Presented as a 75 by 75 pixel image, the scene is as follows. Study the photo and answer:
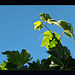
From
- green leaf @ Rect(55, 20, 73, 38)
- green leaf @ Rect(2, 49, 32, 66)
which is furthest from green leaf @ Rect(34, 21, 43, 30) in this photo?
green leaf @ Rect(2, 49, 32, 66)

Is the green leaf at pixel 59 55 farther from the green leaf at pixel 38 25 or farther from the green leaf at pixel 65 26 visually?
the green leaf at pixel 38 25

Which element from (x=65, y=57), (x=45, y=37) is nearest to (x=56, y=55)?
(x=65, y=57)

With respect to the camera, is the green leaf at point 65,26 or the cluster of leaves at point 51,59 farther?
the green leaf at point 65,26

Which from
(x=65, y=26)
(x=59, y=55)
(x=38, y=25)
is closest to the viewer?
(x=59, y=55)

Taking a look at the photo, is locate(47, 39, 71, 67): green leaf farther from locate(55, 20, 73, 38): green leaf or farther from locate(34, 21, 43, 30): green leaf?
locate(34, 21, 43, 30): green leaf

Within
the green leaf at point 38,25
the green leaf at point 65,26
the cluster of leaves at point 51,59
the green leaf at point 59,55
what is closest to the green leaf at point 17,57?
the cluster of leaves at point 51,59

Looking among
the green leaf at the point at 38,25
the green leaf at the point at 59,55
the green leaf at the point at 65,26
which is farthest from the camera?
the green leaf at the point at 38,25

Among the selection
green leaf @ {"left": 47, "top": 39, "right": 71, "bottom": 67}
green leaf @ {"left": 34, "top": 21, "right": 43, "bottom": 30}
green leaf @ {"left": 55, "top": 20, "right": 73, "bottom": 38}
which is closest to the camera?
green leaf @ {"left": 47, "top": 39, "right": 71, "bottom": 67}

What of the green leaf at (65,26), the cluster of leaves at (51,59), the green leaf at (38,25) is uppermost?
the green leaf at (38,25)

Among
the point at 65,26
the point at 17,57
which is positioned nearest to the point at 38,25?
the point at 65,26

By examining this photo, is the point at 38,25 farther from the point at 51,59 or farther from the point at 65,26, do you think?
the point at 51,59
